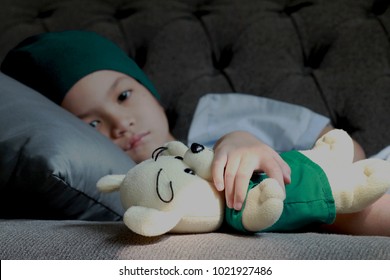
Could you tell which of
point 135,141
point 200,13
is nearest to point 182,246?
point 135,141

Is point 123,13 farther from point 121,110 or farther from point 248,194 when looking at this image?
point 248,194

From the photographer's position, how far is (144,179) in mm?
473

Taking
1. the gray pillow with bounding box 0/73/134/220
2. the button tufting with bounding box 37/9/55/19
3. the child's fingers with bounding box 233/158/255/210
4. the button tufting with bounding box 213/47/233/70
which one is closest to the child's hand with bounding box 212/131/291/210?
the child's fingers with bounding box 233/158/255/210

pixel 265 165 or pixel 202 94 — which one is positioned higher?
pixel 265 165

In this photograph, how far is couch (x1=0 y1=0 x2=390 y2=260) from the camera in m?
0.62

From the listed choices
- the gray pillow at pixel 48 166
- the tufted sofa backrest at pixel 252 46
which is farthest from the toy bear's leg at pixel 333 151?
the tufted sofa backrest at pixel 252 46

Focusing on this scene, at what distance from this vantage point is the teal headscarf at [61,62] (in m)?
0.96

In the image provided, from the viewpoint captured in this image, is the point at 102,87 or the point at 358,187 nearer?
the point at 358,187

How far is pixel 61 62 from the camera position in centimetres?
97

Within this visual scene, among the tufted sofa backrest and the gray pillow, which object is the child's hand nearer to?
the gray pillow

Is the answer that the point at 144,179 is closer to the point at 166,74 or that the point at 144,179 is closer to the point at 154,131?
the point at 154,131

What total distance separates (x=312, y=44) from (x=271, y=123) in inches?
6.5

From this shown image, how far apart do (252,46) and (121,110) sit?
27 cm
